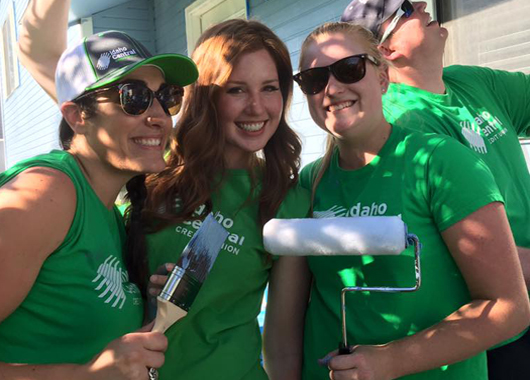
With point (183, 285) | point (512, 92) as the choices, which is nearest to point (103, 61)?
point (183, 285)

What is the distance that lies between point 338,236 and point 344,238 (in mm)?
18

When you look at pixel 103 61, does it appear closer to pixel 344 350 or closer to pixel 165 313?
pixel 165 313

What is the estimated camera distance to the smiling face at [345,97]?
2.06 metres

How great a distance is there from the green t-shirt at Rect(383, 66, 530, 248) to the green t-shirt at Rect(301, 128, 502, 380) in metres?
0.48

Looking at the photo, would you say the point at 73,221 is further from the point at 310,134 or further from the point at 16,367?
the point at 310,134

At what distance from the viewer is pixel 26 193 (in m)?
1.50

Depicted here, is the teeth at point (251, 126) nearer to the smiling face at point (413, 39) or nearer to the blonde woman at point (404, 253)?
the blonde woman at point (404, 253)

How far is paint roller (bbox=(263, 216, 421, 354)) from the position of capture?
1.49 m

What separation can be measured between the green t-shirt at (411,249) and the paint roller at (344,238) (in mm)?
257

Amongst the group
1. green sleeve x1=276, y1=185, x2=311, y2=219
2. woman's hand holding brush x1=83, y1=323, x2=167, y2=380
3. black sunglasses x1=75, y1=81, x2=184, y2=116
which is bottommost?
woman's hand holding brush x1=83, y1=323, x2=167, y2=380

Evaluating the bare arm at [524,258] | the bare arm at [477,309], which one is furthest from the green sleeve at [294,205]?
the bare arm at [524,258]

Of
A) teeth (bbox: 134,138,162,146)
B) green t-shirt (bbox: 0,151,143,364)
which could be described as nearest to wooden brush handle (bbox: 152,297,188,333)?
green t-shirt (bbox: 0,151,143,364)

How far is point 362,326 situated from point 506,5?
2.72 m

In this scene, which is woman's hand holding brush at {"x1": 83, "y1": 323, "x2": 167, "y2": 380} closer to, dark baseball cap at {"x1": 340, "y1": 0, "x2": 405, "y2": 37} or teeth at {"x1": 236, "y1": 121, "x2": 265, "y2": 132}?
teeth at {"x1": 236, "y1": 121, "x2": 265, "y2": 132}
